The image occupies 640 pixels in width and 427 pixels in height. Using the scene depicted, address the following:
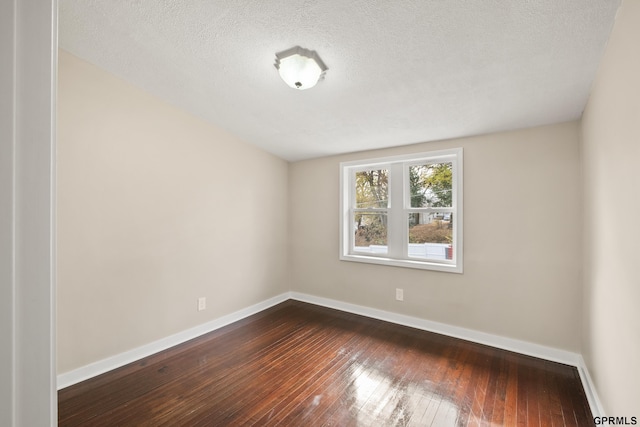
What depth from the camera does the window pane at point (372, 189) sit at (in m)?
3.62

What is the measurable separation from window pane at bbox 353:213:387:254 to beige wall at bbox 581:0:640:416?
6.46 feet

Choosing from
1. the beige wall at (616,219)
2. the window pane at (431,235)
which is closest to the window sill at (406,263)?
the window pane at (431,235)

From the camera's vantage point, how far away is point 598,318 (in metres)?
1.84

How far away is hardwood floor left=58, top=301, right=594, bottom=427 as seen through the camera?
178cm

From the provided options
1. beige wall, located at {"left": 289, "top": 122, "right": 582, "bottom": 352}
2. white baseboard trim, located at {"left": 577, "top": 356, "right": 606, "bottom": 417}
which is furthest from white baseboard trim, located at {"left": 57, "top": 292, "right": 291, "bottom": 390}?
white baseboard trim, located at {"left": 577, "top": 356, "right": 606, "bottom": 417}

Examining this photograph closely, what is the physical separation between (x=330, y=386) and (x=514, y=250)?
6.97 ft

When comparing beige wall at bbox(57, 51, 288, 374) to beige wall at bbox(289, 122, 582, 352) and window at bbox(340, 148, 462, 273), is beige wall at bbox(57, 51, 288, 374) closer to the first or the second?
window at bbox(340, 148, 462, 273)

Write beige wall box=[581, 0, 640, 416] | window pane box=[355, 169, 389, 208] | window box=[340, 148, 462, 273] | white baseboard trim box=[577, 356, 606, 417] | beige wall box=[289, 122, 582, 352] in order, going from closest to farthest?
beige wall box=[581, 0, 640, 416]
white baseboard trim box=[577, 356, 606, 417]
beige wall box=[289, 122, 582, 352]
window box=[340, 148, 462, 273]
window pane box=[355, 169, 389, 208]

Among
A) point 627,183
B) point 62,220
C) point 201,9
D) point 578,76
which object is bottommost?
point 62,220

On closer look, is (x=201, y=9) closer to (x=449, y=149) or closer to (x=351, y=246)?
(x=449, y=149)

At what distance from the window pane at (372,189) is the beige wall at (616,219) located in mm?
1953

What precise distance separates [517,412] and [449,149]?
233 centimetres

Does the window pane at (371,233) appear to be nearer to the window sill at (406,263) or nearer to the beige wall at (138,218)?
the window sill at (406,263)

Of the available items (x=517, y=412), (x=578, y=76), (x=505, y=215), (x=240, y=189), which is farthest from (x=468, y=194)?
(x=240, y=189)
